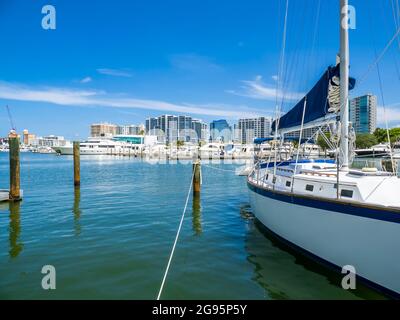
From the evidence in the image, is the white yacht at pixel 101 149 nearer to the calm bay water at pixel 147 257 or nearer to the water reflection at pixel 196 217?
Result: the water reflection at pixel 196 217

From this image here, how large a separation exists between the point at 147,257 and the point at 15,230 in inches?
274

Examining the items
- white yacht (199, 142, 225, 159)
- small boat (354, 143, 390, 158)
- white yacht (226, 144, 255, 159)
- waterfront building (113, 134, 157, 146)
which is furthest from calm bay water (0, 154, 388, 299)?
waterfront building (113, 134, 157, 146)

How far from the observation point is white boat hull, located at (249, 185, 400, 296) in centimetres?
622

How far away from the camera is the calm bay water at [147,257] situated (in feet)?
24.4

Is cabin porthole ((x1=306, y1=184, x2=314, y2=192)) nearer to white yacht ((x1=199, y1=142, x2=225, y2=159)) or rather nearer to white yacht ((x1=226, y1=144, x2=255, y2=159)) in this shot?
white yacht ((x1=199, y1=142, x2=225, y2=159))

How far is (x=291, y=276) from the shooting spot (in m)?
8.18

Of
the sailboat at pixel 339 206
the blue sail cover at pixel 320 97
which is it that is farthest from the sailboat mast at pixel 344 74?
the blue sail cover at pixel 320 97

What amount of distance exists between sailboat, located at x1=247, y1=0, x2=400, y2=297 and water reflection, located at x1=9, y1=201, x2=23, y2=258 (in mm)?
8790

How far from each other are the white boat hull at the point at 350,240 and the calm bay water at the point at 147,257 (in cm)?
59

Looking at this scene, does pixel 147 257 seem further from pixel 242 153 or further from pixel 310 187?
pixel 242 153

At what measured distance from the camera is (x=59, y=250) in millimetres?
10266
